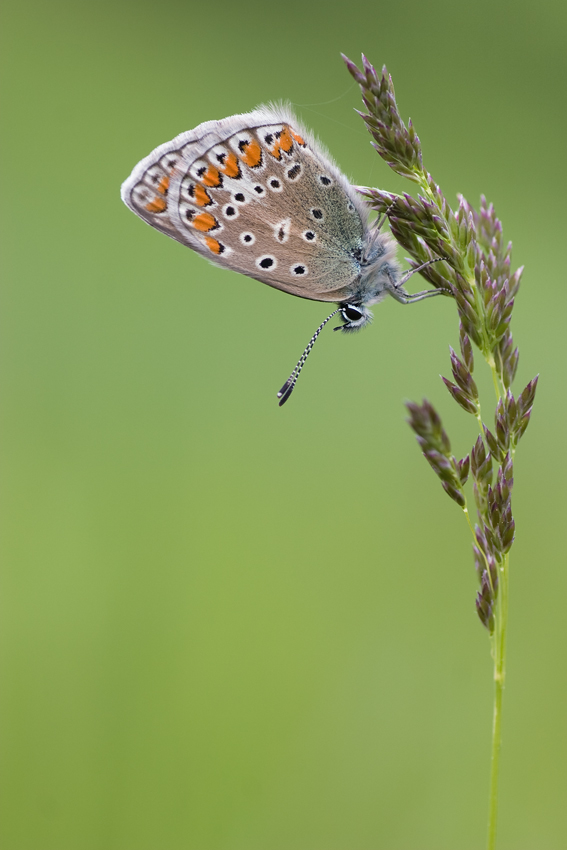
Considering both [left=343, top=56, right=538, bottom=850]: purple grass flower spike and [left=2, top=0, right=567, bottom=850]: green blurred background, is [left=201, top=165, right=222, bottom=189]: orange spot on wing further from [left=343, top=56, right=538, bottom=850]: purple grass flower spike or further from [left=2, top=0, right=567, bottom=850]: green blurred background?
[left=2, top=0, right=567, bottom=850]: green blurred background

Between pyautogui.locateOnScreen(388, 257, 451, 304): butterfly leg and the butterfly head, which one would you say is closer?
pyautogui.locateOnScreen(388, 257, 451, 304): butterfly leg

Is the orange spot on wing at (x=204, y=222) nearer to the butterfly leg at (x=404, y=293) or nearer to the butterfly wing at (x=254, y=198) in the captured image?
the butterfly wing at (x=254, y=198)

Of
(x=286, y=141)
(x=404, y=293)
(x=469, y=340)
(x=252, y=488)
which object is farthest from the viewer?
(x=252, y=488)

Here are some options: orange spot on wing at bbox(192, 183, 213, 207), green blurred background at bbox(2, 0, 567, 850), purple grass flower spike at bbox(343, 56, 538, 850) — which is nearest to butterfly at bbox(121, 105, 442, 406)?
orange spot on wing at bbox(192, 183, 213, 207)

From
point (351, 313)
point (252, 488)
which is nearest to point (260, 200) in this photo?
point (351, 313)

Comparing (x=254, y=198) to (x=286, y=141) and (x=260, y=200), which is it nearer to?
(x=260, y=200)

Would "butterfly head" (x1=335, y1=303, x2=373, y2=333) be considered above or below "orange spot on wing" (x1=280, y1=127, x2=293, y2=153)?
below

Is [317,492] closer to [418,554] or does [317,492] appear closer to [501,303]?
[418,554]
